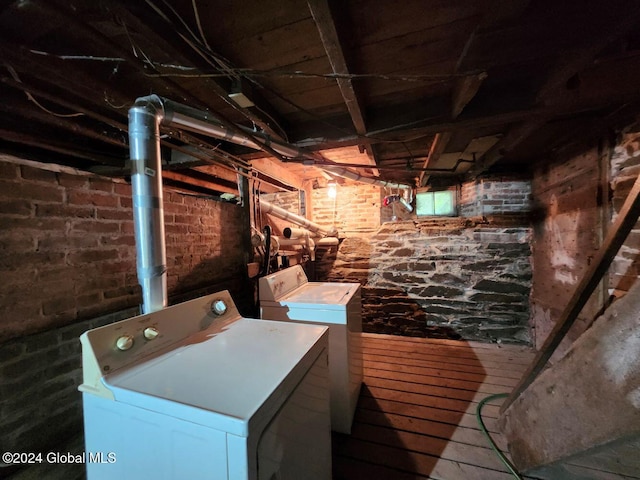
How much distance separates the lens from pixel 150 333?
3.56 feet

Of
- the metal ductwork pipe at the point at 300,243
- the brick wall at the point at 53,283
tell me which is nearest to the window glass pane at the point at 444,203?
the metal ductwork pipe at the point at 300,243

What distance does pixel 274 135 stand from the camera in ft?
5.46

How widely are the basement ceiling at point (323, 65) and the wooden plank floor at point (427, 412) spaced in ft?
6.79

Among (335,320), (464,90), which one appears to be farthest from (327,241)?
(464,90)

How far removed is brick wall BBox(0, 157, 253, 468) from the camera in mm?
1175

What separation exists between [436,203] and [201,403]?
3.81m

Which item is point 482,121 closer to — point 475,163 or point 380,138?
point 380,138

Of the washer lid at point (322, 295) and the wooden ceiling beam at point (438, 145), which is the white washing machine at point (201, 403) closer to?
the washer lid at point (322, 295)

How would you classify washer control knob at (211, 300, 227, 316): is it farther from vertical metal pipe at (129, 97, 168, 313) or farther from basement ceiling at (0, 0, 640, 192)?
basement ceiling at (0, 0, 640, 192)

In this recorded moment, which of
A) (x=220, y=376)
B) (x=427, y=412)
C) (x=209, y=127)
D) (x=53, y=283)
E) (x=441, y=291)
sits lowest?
(x=427, y=412)

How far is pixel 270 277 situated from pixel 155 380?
111 centimetres

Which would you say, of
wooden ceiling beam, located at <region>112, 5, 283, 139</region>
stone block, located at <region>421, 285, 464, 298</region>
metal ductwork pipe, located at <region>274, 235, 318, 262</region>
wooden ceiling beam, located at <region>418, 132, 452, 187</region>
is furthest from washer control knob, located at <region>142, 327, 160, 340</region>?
stone block, located at <region>421, 285, 464, 298</region>

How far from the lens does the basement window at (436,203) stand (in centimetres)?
359

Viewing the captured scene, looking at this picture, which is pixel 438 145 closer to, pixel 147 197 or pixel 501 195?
pixel 501 195
